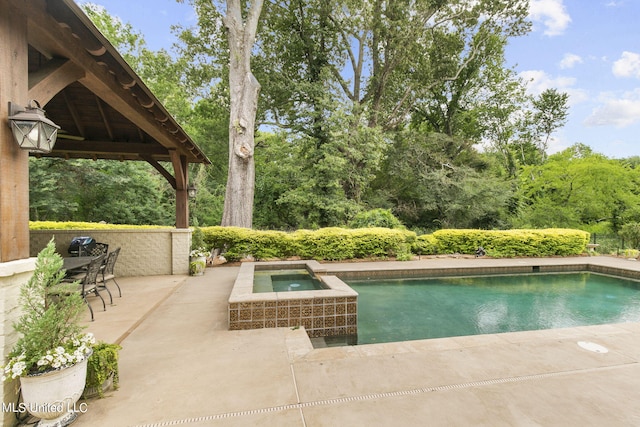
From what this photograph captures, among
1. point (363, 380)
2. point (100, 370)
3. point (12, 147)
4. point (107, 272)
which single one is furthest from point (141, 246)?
point (363, 380)

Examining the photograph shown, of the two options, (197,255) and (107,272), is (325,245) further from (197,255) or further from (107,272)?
(107,272)

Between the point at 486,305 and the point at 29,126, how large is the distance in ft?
22.2

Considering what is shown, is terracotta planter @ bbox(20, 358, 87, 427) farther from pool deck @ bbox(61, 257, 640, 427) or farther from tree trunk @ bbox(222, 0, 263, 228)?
tree trunk @ bbox(222, 0, 263, 228)

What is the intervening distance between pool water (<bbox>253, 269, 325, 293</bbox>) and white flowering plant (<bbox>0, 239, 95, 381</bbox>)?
4.06 metres

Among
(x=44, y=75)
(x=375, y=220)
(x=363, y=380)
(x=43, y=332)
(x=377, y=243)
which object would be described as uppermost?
(x=44, y=75)

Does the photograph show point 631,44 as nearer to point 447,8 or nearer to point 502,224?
point 447,8

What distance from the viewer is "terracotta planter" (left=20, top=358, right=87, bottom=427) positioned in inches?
73.2

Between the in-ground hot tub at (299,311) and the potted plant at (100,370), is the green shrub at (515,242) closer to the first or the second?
the in-ground hot tub at (299,311)

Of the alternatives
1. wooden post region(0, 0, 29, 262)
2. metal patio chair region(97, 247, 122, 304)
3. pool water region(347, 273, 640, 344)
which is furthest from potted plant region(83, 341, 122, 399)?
pool water region(347, 273, 640, 344)

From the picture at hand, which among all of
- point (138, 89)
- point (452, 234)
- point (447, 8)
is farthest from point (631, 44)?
point (138, 89)

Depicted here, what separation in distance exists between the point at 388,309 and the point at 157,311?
379 cm

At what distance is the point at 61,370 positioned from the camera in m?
1.91

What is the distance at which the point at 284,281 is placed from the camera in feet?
23.7

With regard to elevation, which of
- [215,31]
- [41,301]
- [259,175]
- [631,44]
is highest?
[215,31]
